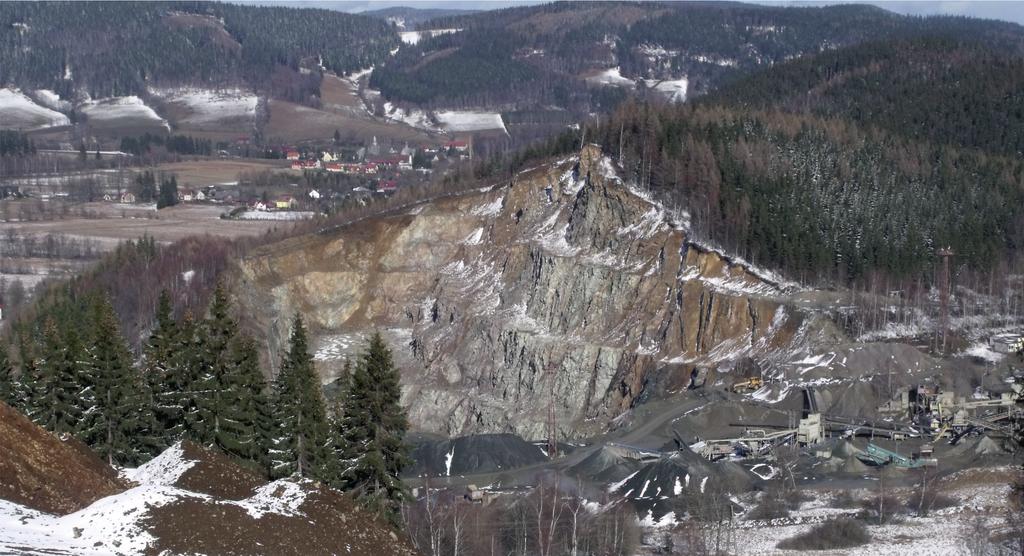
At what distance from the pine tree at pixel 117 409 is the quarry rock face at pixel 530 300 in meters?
33.5

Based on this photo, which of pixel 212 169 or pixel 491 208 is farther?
pixel 212 169

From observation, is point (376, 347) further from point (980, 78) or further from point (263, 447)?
point (980, 78)

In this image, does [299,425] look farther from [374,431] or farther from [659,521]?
[659,521]

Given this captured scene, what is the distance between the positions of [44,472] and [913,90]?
4354 inches

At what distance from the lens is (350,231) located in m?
92.4

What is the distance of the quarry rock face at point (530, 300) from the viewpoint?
73938mm

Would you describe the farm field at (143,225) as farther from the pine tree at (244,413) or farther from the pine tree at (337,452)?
the pine tree at (337,452)

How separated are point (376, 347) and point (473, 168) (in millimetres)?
77113

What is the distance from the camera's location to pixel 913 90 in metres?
129

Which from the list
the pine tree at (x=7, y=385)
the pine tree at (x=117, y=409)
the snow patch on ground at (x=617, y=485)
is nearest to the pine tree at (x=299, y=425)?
the pine tree at (x=117, y=409)

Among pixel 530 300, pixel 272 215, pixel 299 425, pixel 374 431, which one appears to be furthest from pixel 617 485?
pixel 272 215

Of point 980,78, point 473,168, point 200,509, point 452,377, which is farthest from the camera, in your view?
point 980,78

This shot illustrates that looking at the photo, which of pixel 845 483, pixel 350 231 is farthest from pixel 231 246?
pixel 845 483

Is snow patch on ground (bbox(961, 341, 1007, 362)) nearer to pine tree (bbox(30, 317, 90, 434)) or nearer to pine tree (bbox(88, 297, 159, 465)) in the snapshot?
pine tree (bbox(88, 297, 159, 465))
